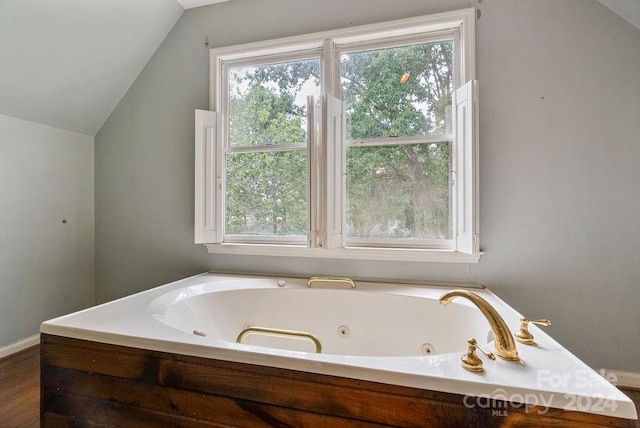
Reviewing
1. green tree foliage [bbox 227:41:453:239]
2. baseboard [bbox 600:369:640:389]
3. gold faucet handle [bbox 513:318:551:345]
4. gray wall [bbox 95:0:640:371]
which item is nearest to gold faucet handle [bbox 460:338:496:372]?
gold faucet handle [bbox 513:318:551:345]

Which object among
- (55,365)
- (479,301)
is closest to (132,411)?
(55,365)

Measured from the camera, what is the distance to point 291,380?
36.0 inches

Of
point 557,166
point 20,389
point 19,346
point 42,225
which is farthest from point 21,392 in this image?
point 557,166

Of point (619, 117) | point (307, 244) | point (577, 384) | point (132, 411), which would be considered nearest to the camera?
point (577, 384)

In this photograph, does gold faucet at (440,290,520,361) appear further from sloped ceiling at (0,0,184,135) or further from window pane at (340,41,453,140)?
sloped ceiling at (0,0,184,135)

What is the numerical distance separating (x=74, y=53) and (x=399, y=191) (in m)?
2.45

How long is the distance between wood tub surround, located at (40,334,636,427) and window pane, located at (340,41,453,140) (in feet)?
5.37

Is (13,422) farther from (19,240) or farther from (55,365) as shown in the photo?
(19,240)

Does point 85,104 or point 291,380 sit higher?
point 85,104

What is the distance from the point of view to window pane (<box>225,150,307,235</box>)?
2.22 metres

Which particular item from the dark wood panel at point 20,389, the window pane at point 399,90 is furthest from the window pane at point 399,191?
the dark wood panel at point 20,389

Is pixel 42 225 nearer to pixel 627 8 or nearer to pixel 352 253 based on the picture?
pixel 352 253

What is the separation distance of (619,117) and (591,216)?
1.88 ft

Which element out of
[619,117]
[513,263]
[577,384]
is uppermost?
[619,117]
